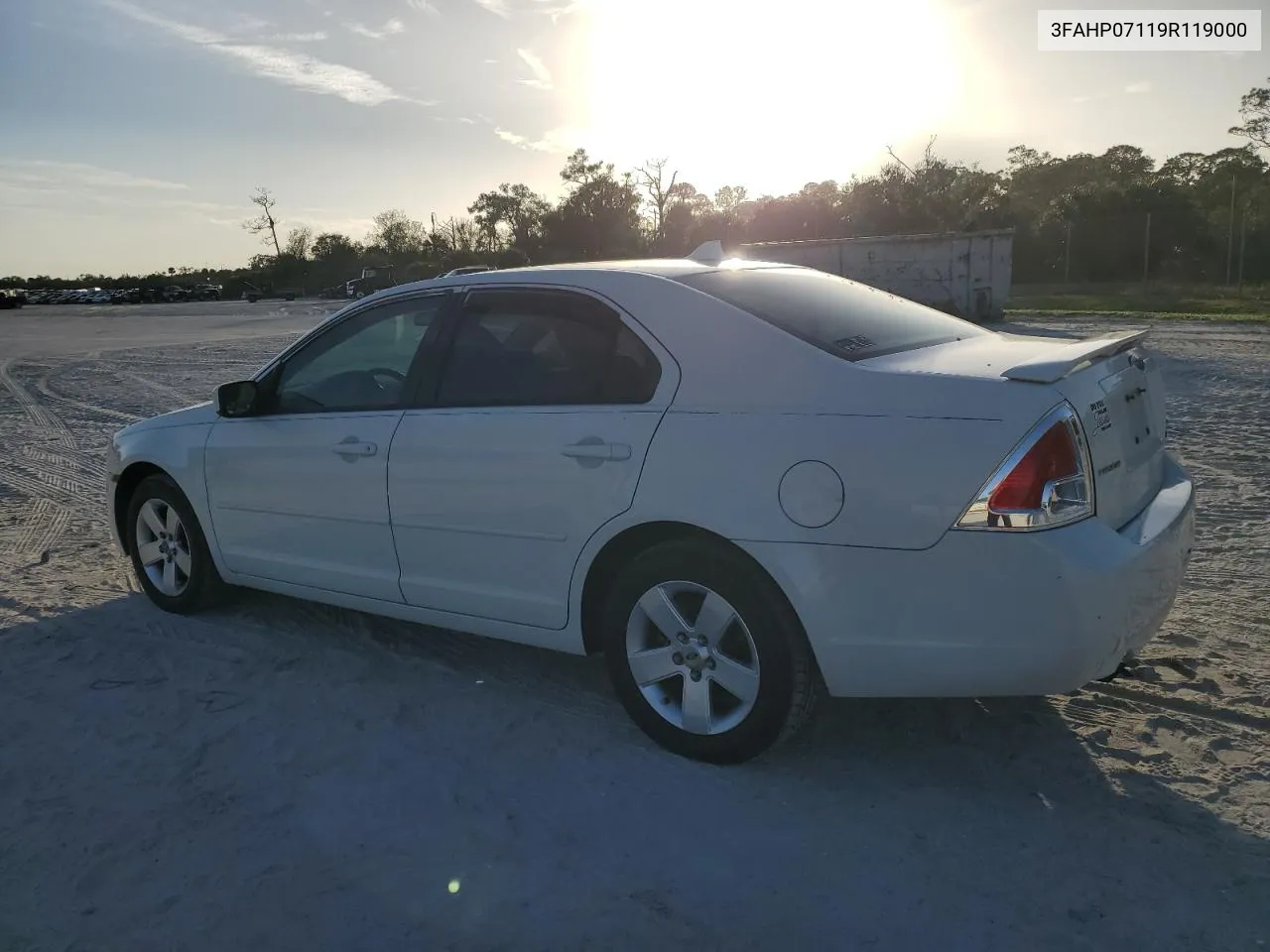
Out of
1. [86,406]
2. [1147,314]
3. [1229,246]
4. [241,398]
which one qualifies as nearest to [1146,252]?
[1229,246]

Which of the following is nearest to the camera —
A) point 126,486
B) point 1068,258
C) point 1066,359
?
point 1066,359

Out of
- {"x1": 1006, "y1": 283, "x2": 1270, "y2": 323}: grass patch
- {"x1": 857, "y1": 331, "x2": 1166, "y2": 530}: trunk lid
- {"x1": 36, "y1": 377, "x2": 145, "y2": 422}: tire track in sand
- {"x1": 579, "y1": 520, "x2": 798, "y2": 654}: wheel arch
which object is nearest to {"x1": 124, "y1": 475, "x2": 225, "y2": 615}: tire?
{"x1": 579, "y1": 520, "x2": 798, "y2": 654}: wheel arch

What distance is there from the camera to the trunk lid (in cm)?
295

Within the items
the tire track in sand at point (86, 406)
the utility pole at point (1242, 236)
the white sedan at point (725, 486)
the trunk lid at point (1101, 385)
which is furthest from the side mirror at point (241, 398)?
the utility pole at point (1242, 236)

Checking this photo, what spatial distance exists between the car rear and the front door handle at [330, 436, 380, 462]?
1.80m

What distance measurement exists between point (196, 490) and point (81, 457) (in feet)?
17.9

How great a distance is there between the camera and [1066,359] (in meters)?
3.07

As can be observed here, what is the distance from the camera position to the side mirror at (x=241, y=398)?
4664 millimetres

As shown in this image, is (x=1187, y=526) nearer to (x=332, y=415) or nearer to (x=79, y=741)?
(x=332, y=415)

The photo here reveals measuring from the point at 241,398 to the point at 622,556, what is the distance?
2201 millimetres

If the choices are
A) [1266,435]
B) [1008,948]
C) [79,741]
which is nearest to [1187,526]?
[1008,948]

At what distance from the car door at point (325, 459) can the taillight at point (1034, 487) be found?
92.2 inches

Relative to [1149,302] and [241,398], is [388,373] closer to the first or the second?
[241,398]

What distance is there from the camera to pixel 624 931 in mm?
2607
